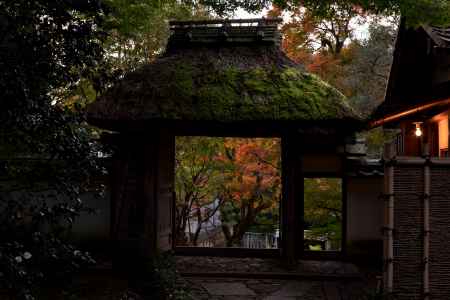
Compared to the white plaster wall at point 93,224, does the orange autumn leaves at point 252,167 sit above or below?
above

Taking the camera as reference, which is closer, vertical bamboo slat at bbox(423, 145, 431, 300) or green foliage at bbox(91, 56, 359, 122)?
vertical bamboo slat at bbox(423, 145, 431, 300)

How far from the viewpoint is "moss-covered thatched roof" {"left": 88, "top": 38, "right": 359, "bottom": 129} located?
10516 millimetres

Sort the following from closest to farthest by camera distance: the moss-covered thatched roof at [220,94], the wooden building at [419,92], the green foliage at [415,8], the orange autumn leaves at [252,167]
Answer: the green foliage at [415,8] → the wooden building at [419,92] → the moss-covered thatched roof at [220,94] → the orange autumn leaves at [252,167]

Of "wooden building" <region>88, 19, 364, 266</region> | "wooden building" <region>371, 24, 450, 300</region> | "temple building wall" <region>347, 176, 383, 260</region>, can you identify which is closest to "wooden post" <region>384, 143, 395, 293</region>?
"wooden building" <region>371, 24, 450, 300</region>

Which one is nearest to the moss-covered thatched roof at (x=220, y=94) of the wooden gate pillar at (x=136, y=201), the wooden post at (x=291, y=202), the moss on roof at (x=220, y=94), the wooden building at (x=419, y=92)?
the moss on roof at (x=220, y=94)

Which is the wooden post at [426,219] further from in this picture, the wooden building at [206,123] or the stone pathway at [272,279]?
the wooden building at [206,123]

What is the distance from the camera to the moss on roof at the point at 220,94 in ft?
34.5

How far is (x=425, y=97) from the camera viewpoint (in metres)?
8.82

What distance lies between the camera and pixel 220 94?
10.9 m

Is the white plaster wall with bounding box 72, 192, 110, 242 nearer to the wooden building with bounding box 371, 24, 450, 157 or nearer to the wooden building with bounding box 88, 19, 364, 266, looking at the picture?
the wooden building with bounding box 88, 19, 364, 266

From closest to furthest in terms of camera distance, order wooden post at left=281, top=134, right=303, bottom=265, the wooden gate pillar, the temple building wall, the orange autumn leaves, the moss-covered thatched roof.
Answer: the moss-covered thatched roof → the wooden gate pillar → wooden post at left=281, top=134, right=303, bottom=265 → the temple building wall → the orange autumn leaves

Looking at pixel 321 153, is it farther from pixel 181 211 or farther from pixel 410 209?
pixel 181 211

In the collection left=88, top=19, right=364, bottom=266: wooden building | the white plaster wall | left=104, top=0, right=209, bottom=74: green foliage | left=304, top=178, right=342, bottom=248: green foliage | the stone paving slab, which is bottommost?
the stone paving slab

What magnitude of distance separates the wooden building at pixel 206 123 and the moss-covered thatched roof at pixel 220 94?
2 cm
